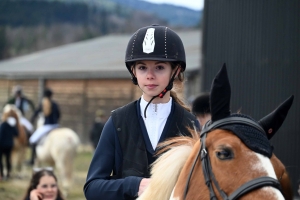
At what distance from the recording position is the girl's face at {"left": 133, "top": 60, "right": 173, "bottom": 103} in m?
3.45

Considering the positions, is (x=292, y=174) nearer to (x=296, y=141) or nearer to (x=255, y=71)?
(x=296, y=141)

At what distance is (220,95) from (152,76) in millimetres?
787

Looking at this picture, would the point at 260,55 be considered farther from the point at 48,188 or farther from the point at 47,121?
the point at 47,121

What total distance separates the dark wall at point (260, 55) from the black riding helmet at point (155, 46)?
8.41 m

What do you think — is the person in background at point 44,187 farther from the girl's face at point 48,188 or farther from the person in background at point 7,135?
the person in background at point 7,135

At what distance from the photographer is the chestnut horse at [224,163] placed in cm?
255

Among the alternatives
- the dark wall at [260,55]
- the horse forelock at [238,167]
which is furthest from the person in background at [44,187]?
the dark wall at [260,55]

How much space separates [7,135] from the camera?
693 inches

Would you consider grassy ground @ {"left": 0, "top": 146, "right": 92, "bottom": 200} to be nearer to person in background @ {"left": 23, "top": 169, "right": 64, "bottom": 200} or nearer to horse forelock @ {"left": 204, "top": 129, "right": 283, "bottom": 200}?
person in background @ {"left": 23, "top": 169, "right": 64, "bottom": 200}

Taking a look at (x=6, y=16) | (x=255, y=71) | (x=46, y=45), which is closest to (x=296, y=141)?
(x=255, y=71)

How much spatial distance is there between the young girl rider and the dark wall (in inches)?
Result: 330

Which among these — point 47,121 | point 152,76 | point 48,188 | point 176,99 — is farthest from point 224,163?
point 47,121

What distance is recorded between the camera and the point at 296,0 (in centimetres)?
1163

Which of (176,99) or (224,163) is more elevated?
(176,99)
